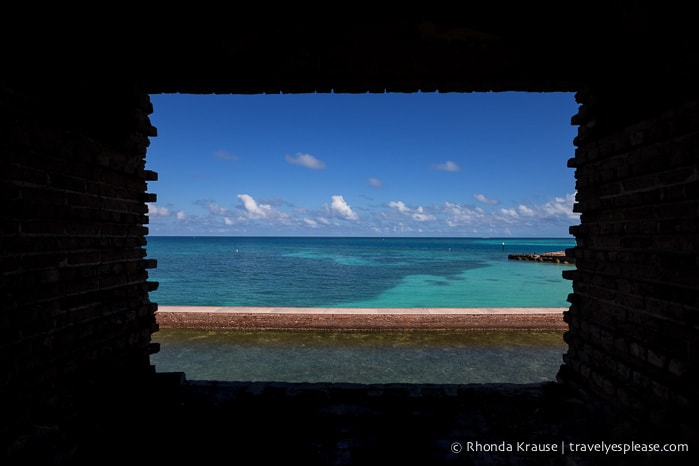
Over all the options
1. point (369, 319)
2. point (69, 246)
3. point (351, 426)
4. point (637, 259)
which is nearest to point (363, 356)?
point (369, 319)

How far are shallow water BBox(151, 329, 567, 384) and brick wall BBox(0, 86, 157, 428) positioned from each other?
8.20 meters

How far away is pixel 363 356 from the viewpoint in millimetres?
12680

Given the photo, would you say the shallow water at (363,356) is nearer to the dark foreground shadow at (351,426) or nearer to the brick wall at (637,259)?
the dark foreground shadow at (351,426)

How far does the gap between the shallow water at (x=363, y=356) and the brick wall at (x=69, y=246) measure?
820cm

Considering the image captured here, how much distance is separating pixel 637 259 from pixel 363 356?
423 inches

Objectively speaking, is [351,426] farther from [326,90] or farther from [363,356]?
[363,356]

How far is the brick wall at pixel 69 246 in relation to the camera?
256cm

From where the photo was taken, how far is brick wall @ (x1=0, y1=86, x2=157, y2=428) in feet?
8.41

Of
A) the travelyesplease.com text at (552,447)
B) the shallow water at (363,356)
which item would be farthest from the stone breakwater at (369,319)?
the travelyesplease.com text at (552,447)

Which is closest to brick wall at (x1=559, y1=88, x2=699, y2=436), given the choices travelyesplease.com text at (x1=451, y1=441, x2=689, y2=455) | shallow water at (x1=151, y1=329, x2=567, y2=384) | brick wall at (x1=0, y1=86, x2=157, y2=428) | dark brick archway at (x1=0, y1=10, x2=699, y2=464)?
dark brick archway at (x1=0, y1=10, x2=699, y2=464)

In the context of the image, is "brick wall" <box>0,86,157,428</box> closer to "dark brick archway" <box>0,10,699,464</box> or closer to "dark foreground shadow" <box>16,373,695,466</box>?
"dark brick archway" <box>0,10,699,464</box>

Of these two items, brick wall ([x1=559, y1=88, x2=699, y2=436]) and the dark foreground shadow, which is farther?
the dark foreground shadow

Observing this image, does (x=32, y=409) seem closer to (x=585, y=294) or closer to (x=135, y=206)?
(x=135, y=206)

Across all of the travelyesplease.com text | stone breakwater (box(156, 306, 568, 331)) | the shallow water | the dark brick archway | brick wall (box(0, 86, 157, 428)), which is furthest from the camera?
stone breakwater (box(156, 306, 568, 331))
